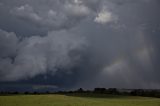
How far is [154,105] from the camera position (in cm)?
8844

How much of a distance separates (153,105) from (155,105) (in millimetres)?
654

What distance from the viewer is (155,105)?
290 ft

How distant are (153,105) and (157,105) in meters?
1.31

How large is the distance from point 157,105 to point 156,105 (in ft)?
1.19

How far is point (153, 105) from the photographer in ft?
290

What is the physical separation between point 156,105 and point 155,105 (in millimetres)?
327

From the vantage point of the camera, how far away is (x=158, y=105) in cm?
8806

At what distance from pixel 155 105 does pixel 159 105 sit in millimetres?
1321

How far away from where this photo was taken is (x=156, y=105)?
88.1 m

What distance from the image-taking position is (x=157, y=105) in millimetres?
88188

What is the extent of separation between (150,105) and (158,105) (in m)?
2.61

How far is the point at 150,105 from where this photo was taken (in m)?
88.7

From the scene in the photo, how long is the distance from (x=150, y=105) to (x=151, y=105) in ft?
1.12

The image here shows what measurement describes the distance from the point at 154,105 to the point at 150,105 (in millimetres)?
1313
